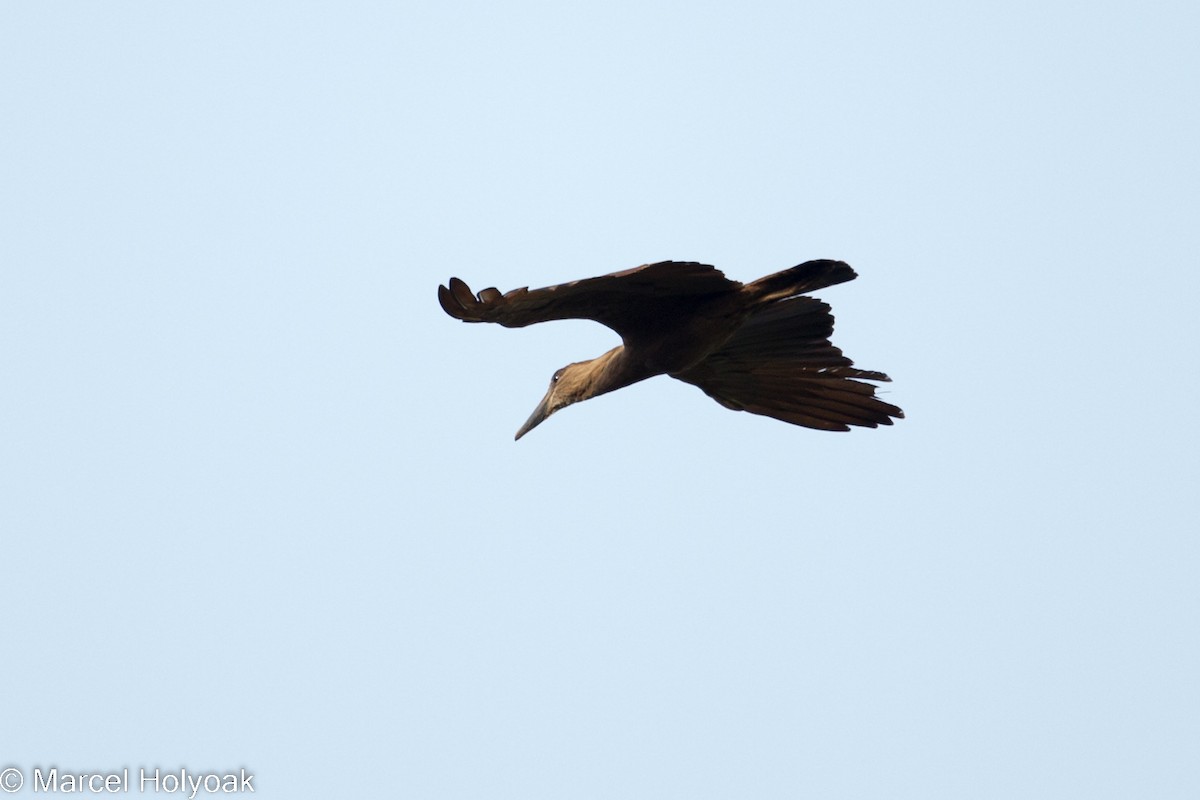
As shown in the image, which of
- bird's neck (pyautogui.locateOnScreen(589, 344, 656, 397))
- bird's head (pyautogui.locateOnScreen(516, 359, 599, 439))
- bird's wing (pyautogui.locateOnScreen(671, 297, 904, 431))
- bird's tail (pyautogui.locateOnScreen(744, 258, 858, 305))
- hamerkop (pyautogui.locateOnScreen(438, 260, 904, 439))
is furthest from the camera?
bird's wing (pyautogui.locateOnScreen(671, 297, 904, 431))

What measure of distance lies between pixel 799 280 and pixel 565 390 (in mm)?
1450

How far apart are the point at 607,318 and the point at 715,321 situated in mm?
511

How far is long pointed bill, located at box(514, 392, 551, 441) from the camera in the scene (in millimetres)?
8148

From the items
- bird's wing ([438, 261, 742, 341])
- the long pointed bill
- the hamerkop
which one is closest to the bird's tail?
the hamerkop

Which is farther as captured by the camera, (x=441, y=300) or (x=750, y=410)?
(x=750, y=410)

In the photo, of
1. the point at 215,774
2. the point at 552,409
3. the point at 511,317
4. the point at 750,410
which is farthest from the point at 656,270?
the point at 215,774

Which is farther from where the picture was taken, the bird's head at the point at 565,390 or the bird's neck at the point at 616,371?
the bird's head at the point at 565,390

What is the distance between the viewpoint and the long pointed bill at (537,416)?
815cm

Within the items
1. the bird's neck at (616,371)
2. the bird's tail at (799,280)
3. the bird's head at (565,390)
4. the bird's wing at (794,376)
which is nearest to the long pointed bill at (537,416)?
the bird's head at (565,390)

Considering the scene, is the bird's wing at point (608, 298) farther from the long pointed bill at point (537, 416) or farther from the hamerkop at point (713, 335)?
the long pointed bill at point (537, 416)

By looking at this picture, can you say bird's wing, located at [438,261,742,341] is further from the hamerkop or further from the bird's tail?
the bird's tail

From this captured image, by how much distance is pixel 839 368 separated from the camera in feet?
27.7

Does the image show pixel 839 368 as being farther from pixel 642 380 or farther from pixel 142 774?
pixel 142 774

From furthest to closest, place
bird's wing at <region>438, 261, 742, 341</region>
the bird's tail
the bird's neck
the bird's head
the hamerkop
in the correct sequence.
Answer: the bird's head → the bird's neck → the bird's tail → the hamerkop → bird's wing at <region>438, 261, 742, 341</region>
